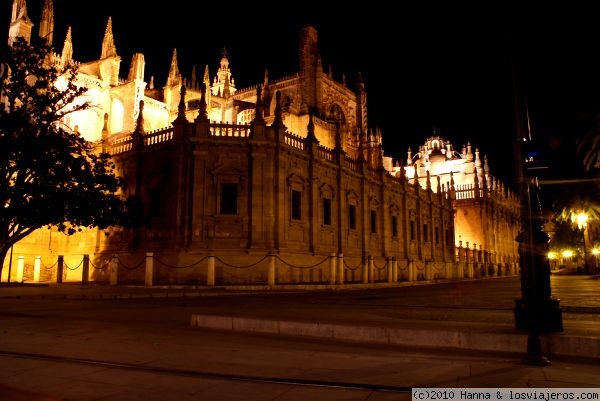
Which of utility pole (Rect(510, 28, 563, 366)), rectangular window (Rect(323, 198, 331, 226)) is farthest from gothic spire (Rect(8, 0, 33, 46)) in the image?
utility pole (Rect(510, 28, 563, 366))

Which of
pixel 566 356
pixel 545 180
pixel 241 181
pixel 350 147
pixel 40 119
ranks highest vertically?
pixel 350 147

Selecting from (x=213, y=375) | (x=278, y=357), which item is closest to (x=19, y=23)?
(x=278, y=357)

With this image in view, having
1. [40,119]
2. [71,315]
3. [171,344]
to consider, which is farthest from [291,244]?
[171,344]

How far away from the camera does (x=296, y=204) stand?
83.4ft

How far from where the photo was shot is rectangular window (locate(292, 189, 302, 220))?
25203mm

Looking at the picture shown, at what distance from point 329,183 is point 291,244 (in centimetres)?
539

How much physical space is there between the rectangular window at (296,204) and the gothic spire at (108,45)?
88.1ft

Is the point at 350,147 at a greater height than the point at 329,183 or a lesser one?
greater

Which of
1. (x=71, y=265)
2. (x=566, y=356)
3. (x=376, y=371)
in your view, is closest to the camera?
(x=376, y=371)

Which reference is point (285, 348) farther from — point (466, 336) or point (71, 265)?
point (71, 265)

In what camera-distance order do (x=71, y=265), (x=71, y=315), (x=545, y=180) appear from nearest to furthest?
(x=545, y=180) < (x=71, y=315) < (x=71, y=265)

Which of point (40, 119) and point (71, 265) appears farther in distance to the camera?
point (71, 265)

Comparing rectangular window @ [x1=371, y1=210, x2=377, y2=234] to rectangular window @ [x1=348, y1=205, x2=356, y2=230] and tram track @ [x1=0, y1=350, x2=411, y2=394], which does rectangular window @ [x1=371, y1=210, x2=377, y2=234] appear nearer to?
rectangular window @ [x1=348, y1=205, x2=356, y2=230]

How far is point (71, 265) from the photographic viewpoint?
27.5 metres
